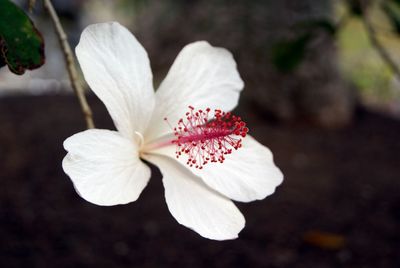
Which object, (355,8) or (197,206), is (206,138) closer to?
(197,206)

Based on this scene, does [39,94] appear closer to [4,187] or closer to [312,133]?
[4,187]

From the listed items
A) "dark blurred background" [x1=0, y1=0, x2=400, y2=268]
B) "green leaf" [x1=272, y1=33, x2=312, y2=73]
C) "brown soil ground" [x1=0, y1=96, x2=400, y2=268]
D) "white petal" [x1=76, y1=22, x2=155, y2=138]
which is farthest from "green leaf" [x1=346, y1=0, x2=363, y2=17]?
"white petal" [x1=76, y1=22, x2=155, y2=138]

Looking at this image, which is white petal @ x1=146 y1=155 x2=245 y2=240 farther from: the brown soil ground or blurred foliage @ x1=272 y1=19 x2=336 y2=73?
the brown soil ground

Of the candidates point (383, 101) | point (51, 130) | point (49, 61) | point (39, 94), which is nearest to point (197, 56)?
point (51, 130)

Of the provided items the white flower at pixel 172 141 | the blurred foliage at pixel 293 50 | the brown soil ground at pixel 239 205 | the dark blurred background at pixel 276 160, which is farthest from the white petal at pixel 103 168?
the brown soil ground at pixel 239 205

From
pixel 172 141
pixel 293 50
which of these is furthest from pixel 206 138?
pixel 293 50
